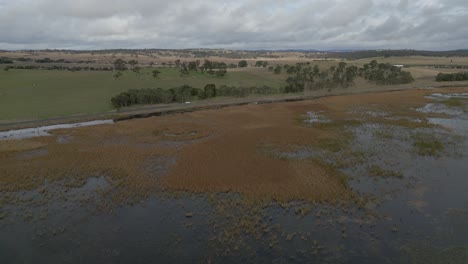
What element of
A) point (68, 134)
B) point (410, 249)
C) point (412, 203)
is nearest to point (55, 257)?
point (410, 249)

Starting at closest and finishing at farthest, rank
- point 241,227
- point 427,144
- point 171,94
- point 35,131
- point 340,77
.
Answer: point 241,227 < point 427,144 < point 35,131 < point 171,94 < point 340,77

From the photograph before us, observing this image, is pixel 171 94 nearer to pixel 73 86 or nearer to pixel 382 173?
pixel 73 86

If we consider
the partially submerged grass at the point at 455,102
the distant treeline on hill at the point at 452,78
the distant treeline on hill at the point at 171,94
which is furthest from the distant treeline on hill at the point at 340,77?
the partially submerged grass at the point at 455,102

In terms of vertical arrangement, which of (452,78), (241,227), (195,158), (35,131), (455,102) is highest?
(452,78)

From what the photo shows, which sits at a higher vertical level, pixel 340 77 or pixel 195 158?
pixel 340 77

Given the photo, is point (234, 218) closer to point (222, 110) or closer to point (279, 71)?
point (222, 110)

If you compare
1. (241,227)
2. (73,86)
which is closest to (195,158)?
(241,227)

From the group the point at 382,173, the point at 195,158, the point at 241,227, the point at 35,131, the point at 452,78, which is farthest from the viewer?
the point at 452,78

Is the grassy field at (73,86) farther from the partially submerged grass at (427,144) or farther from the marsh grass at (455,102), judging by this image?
the partially submerged grass at (427,144)
